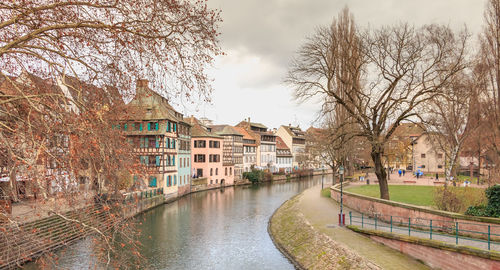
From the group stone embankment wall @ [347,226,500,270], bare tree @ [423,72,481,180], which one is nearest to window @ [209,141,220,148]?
bare tree @ [423,72,481,180]

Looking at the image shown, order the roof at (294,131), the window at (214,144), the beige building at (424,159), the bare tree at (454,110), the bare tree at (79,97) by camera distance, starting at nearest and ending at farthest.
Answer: the bare tree at (79,97) < the bare tree at (454,110) < the window at (214,144) < the beige building at (424,159) < the roof at (294,131)

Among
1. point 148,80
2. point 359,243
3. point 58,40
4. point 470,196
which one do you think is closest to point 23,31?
point 58,40

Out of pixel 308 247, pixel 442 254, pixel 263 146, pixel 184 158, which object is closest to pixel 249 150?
pixel 263 146

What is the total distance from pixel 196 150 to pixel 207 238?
1132 inches

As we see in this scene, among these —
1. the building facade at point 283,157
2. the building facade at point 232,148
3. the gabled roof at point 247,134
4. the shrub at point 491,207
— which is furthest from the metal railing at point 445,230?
the building facade at point 283,157

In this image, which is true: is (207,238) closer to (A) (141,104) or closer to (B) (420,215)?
(B) (420,215)

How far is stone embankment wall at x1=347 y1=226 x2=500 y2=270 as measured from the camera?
472 inches

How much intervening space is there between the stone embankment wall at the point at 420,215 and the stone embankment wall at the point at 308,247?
4.30 m

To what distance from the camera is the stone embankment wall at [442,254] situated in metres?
12.0

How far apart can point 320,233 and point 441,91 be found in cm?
1080

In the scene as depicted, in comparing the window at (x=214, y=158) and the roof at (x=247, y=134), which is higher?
the roof at (x=247, y=134)

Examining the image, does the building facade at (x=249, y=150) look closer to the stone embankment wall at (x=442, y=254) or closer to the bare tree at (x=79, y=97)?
the stone embankment wall at (x=442, y=254)

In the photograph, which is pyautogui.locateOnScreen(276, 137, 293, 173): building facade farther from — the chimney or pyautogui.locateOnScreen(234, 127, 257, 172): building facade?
the chimney

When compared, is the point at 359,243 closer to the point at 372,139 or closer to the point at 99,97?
the point at 372,139
